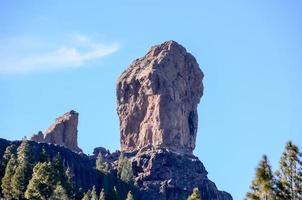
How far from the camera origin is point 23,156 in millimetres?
117188

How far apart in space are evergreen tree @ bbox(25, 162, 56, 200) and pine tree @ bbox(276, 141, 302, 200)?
42286 mm

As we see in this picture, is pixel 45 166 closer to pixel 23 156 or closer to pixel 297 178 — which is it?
pixel 23 156

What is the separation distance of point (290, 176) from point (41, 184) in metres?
43.3

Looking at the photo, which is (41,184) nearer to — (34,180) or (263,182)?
(34,180)

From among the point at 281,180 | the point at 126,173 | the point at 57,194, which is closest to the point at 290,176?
the point at 281,180

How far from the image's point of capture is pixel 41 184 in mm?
99250

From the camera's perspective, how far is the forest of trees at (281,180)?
2494 inches

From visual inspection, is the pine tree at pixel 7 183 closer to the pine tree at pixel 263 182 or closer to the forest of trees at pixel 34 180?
the forest of trees at pixel 34 180

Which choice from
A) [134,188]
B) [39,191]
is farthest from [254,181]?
[134,188]

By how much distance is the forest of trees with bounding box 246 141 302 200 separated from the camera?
2494 inches

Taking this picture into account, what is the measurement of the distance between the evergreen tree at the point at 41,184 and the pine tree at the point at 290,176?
139 ft

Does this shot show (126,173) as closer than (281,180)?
No

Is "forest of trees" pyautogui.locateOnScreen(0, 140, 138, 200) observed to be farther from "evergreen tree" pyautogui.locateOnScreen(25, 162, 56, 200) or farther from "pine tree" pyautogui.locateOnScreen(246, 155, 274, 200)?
"pine tree" pyautogui.locateOnScreen(246, 155, 274, 200)

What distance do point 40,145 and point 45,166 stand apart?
100 m
